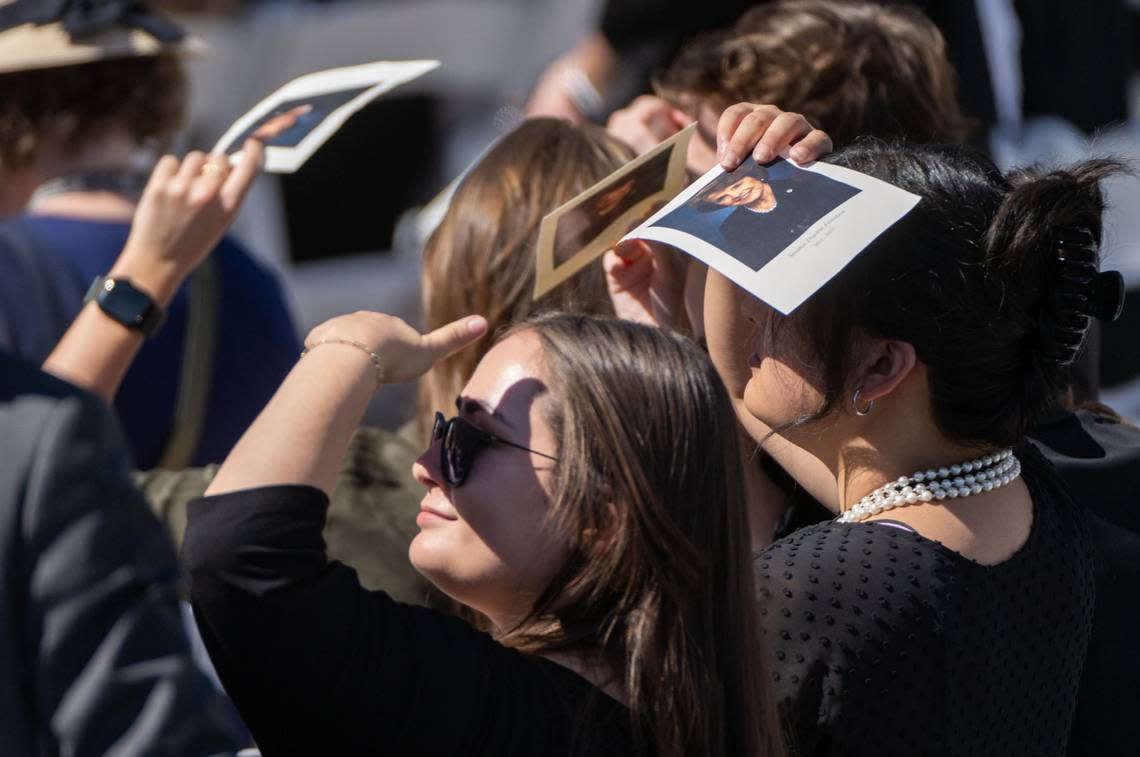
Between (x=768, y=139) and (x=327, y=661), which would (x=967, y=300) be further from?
(x=327, y=661)

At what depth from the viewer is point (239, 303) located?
2.97 metres

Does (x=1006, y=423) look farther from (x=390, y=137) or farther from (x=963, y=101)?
(x=390, y=137)

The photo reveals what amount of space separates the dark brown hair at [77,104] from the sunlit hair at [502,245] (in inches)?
34.7

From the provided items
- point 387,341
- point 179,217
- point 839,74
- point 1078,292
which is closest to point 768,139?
point 1078,292

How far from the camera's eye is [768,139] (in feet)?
6.12

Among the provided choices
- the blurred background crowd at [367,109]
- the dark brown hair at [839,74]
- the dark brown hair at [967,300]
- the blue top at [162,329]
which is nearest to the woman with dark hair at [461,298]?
the dark brown hair at [839,74]

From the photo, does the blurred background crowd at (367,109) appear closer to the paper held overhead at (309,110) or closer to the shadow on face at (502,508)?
the paper held overhead at (309,110)

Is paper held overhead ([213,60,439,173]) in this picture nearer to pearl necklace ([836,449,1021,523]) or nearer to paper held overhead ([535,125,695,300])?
paper held overhead ([535,125,695,300])

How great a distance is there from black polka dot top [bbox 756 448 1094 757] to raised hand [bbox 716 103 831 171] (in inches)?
18.1

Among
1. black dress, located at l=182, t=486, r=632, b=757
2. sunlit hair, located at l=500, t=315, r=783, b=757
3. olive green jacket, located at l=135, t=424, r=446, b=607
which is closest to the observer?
black dress, located at l=182, t=486, r=632, b=757

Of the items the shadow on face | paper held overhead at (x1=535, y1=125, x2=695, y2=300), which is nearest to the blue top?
paper held overhead at (x1=535, y1=125, x2=695, y2=300)

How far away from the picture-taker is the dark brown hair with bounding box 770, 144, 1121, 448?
5.83 ft

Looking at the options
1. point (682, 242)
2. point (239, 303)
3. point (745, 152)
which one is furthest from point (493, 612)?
point (239, 303)

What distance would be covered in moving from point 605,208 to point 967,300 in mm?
516
